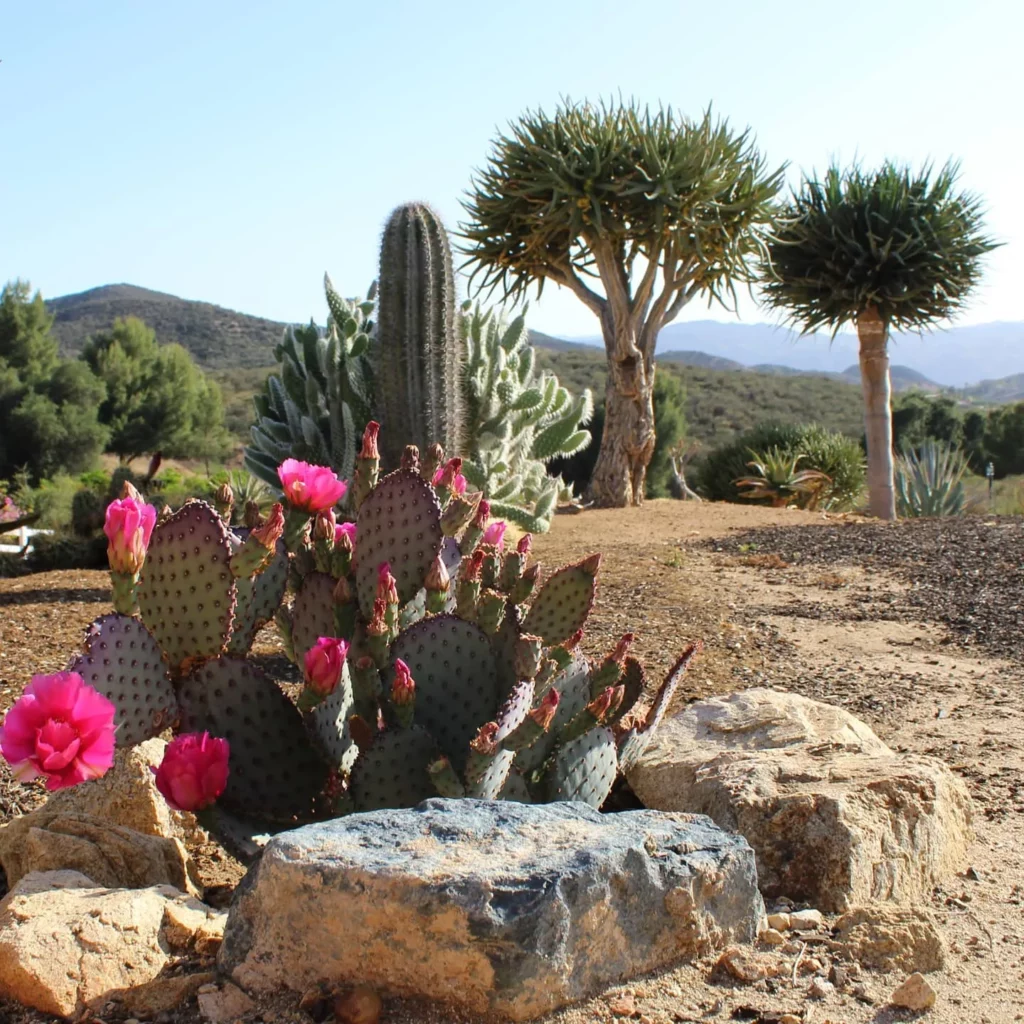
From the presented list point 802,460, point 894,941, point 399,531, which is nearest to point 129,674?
point 399,531

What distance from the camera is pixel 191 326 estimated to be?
171 feet

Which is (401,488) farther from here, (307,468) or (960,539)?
(960,539)

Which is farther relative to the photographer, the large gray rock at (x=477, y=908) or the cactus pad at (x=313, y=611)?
the cactus pad at (x=313, y=611)

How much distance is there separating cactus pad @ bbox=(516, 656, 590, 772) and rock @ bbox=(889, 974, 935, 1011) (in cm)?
93

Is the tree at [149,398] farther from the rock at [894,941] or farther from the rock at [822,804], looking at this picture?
the rock at [894,941]

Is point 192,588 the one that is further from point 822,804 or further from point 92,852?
point 822,804

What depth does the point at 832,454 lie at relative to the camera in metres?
15.9

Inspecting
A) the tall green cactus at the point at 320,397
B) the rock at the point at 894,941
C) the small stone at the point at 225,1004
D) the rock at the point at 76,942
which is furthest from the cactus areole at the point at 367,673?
the tall green cactus at the point at 320,397

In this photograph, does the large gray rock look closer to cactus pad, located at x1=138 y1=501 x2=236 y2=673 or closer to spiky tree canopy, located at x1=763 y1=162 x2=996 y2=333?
cactus pad, located at x1=138 y1=501 x2=236 y2=673

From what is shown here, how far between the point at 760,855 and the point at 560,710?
0.57 m

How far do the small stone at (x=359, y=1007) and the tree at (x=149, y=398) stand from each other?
27868mm

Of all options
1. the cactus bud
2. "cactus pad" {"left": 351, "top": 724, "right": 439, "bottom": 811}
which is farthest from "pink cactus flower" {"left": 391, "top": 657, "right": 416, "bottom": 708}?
the cactus bud

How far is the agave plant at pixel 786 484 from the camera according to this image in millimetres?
14703

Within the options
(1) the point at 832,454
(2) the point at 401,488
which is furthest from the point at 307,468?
(1) the point at 832,454
